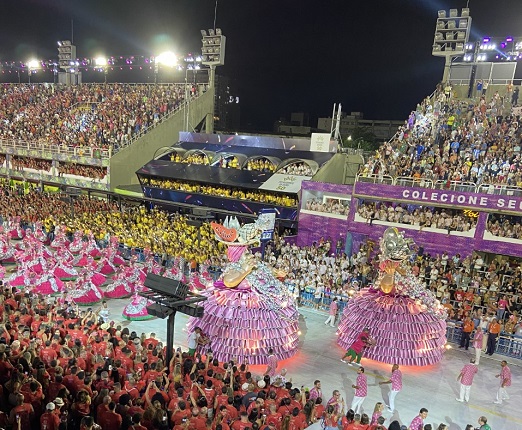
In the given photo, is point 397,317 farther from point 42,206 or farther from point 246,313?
point 42,206

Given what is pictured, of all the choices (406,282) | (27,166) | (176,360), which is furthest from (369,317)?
(27,166)

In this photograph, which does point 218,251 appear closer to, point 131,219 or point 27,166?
point 131,219

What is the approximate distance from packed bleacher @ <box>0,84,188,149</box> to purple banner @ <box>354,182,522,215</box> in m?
18.6

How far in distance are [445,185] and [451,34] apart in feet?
41.8

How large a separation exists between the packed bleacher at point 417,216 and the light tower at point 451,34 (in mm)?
11268

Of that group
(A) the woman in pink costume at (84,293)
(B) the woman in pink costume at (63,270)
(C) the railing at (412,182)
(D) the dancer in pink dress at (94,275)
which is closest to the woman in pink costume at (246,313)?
(A) the woman in pink costume at (84,293)

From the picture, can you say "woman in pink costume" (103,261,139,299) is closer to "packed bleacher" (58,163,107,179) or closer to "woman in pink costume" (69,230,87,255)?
"woman in pink costume" (69,230,87,255)

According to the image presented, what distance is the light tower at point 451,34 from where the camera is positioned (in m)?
25.2

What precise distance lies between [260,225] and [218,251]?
7.80 meters

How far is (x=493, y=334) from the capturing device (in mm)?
12570

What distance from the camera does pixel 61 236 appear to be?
19062mm

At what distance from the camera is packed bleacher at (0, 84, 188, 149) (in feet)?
107

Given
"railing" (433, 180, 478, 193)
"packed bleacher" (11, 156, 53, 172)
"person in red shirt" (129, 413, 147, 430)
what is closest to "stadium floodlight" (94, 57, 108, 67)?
"packed bleacher" (11, 156, 53, 172)

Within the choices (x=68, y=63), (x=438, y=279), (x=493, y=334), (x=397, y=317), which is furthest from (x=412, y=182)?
(x=68, y=63)
